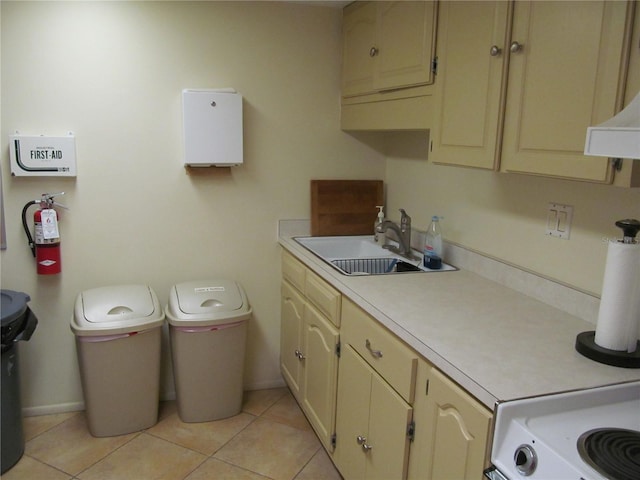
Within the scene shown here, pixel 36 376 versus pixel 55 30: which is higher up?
pixel 55 30

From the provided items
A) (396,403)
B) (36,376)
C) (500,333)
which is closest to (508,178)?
(500,333)

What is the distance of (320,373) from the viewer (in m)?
2.35

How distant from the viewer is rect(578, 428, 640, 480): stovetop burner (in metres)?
0.97

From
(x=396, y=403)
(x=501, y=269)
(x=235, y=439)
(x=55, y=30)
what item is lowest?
(x=235, y=439)

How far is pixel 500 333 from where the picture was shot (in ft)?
5.10

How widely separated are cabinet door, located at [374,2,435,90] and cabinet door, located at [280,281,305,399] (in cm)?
113

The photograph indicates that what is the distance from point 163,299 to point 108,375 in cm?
50

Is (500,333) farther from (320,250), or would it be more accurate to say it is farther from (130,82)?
(130,82)

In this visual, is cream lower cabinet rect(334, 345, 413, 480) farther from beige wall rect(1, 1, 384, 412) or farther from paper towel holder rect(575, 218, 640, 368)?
beige wall rect(1, 1, 384, 412)

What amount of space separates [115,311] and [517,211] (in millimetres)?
1853

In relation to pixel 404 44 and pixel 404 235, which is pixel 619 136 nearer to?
pixel 404 44

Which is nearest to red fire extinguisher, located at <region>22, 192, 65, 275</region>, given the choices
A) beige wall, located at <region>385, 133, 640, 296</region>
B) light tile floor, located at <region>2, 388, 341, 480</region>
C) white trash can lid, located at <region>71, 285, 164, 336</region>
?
white trash can lid, located at <region>71, 285, 164, 336</region>

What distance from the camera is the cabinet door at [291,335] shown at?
2653 mm

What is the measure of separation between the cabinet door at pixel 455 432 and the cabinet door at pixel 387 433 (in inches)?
5.2
